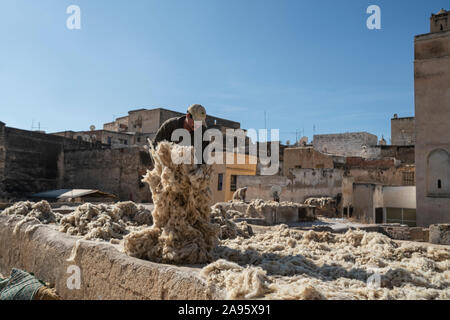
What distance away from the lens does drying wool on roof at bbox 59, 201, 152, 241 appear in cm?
395

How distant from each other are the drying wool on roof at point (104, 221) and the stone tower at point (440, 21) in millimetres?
16427

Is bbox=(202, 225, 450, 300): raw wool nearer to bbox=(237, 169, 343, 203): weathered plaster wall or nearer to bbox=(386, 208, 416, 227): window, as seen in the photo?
bbox=(237, 169, 343, 203): weathered plaster wall

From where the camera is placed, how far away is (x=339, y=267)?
2713mm

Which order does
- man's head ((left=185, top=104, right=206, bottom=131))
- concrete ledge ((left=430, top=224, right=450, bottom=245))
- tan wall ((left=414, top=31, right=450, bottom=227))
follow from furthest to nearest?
tan wall ((left=414, top=31, right=450, bottom=227)) < concrete ledge ((left=430, top=224, right=450, bottom=245)) < man's head ((left=185, top=104, right=206, bottom=131))

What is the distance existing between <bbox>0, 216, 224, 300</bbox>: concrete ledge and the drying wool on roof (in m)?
0.22

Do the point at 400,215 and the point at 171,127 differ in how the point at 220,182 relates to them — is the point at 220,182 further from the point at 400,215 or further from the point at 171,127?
the point at 171,127

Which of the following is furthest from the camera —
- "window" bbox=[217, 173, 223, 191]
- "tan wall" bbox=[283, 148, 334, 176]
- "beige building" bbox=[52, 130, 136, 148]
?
"beige building" bbox=[52, 130, 136, 148]

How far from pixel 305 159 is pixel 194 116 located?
15227mm

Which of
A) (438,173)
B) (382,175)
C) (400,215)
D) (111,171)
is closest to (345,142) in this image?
(382,175)

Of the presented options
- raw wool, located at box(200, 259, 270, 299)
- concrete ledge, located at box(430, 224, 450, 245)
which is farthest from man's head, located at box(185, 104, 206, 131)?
concrete ledge, located at box(430, 224, 450, 245)

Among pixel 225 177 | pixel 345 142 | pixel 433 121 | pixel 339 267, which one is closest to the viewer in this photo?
pixel 339 267
